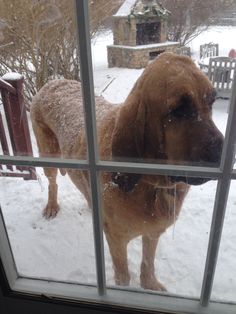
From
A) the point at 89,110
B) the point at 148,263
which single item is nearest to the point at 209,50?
the point at 89,110

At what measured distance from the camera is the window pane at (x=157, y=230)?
1.04 meters

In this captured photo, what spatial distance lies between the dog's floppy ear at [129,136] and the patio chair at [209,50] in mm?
244

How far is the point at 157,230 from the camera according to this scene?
1175 mm

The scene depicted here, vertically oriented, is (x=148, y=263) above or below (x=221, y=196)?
below

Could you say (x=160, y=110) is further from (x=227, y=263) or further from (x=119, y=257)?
(x=227, y=263)

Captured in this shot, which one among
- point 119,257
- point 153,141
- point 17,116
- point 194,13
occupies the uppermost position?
point 194,13

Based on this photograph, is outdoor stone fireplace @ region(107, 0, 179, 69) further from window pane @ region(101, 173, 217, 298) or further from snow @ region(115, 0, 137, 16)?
window pane @ region(101, 173, 217, 298)

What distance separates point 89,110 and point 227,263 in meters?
1.08

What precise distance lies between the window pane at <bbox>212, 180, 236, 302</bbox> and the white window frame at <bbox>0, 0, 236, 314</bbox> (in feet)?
0.68

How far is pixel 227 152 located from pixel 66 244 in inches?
42.7

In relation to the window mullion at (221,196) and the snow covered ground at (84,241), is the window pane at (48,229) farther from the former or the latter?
the window mullion at (221,196)

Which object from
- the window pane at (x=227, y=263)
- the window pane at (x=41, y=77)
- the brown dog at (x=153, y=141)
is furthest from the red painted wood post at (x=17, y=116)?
the window pane at (x=227, y=263)

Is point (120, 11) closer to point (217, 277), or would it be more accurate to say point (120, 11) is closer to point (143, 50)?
point (143, 50)

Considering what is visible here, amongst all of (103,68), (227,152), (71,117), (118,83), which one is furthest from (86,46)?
(71,117)
